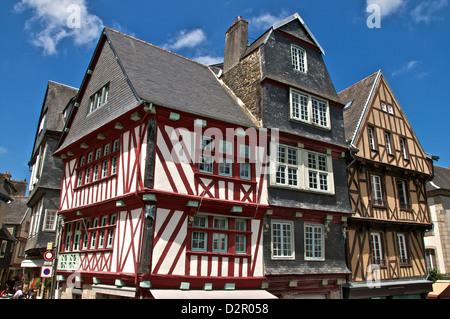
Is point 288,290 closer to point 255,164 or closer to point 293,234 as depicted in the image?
point 293,234

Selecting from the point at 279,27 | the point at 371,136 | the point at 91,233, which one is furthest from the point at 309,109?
the point at 91,233

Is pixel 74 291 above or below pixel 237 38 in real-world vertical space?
below

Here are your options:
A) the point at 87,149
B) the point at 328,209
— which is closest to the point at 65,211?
the point at 87,149

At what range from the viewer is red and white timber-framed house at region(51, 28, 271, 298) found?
34.4 feet

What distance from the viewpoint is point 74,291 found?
13.1 m

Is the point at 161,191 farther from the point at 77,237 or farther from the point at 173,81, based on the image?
the point at 77,237

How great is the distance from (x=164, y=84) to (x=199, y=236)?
205 inches

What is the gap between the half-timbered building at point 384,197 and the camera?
594 inches

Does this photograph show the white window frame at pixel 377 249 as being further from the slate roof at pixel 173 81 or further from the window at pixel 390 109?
the slate roof at pixel 173 81

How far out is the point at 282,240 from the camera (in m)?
12.6

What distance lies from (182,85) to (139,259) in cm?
638

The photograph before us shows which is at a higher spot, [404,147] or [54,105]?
[54,105]

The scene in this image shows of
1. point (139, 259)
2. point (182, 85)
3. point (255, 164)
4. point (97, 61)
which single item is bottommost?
point (139, 259)
